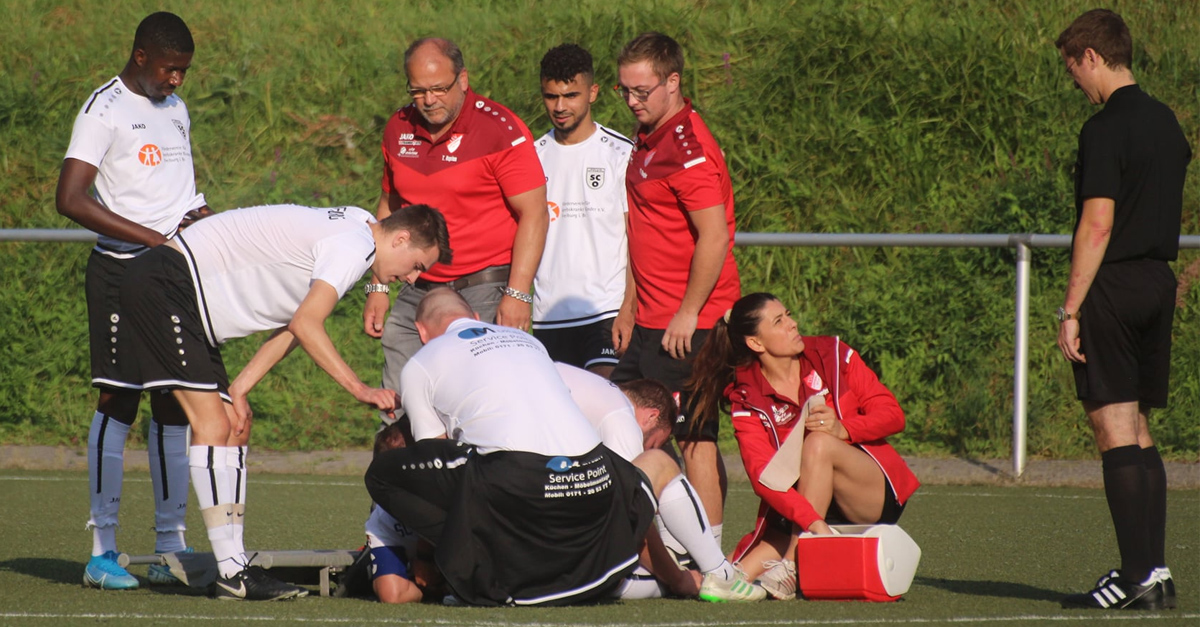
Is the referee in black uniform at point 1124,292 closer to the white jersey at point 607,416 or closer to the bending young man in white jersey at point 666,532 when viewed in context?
the bending young man in white jersey at point 666,532

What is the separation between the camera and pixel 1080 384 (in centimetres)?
488

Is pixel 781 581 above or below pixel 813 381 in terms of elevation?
below

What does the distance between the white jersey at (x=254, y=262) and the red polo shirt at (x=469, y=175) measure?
1.09 metres

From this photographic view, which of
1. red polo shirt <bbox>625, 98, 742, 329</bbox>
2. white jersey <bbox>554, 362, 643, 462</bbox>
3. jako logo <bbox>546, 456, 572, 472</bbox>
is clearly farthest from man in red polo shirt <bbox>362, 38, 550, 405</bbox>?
jako logo <bbox>546, 456, 572, 472</bbox>

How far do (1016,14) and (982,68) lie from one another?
1093 mm

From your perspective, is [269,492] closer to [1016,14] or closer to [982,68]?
[982,68]

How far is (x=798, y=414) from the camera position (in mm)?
5641

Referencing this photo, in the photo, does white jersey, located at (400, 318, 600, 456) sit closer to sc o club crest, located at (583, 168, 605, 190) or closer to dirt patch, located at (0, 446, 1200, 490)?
sc o club crest, located at (583, 168, 605, 190)

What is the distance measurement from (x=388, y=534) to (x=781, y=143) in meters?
6.86

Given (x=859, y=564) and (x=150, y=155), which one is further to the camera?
(x=150, y=155)

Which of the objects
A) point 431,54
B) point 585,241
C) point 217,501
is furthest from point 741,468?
point 217,501

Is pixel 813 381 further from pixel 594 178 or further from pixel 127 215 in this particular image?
pixel 127 215

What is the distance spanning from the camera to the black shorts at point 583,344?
6.92m

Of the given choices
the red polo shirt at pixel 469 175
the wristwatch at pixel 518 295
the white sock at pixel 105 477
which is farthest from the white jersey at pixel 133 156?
the wristwatch at pixel 518 295
